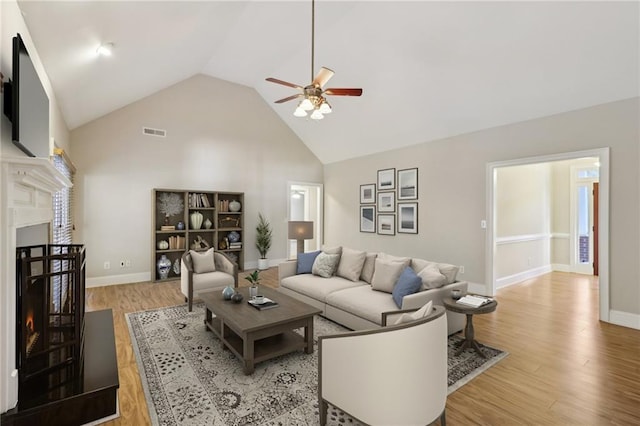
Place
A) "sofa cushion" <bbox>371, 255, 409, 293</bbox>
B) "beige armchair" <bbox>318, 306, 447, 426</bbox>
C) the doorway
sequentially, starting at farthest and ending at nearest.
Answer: the doorway, "sofa cushion" <bbox>371, 255, 409, 293</bbox>, "beige armchair" <bbox>318, 306, 447, 426</bbox>

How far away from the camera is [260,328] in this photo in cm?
260

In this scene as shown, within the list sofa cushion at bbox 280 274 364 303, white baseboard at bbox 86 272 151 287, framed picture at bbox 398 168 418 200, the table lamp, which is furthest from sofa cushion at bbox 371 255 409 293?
white baseboard at bbox 86 272 151 287

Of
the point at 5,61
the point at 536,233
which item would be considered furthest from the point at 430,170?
Result: the point at 5,61

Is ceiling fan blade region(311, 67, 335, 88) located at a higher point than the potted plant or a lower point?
higher

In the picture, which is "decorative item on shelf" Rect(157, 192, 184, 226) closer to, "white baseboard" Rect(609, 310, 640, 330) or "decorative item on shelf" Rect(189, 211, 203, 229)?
"decorative item on shelf" Rect(189, 211, 203, 229)

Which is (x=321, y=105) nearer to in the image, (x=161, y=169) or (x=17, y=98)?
(x=17, y=98)

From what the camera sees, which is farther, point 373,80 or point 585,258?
point 585,258

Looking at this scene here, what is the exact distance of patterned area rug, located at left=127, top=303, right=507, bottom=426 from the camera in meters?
2.08

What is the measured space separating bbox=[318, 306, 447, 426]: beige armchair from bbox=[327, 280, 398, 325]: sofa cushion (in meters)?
1.20

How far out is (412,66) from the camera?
4629 mm

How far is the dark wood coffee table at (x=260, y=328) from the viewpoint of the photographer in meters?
2.59

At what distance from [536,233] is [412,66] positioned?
4.73 m

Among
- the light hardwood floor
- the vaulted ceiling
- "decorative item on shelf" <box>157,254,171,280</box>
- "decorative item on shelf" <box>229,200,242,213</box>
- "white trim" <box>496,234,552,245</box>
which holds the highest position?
the vaulted ceiling

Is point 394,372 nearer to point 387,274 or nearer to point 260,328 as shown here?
point 260,328
